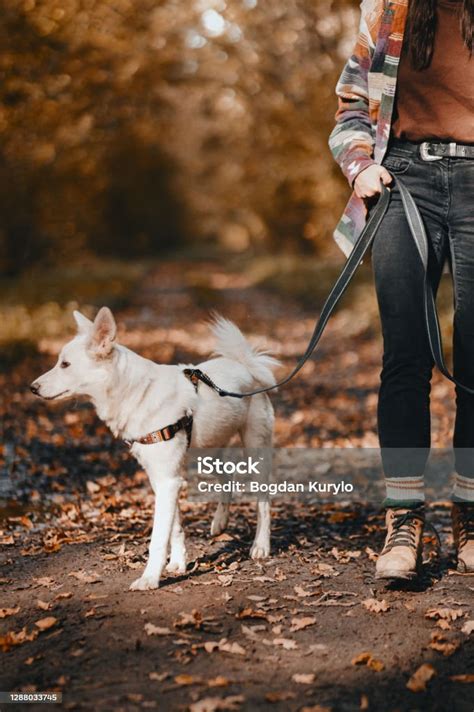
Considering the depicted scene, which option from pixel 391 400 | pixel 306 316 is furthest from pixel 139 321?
pixel 391 400

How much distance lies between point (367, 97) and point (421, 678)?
2415 mm

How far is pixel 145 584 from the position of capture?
3479 mm

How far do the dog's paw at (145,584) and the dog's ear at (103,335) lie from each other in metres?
1.00

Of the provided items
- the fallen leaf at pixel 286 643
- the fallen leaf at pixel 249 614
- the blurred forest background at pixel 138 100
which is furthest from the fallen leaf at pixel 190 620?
the blurred forest background at pixel 138 100

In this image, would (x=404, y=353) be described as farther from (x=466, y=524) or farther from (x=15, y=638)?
(x=15, y=638)

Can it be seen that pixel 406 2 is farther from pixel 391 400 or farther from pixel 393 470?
pixel 393 470

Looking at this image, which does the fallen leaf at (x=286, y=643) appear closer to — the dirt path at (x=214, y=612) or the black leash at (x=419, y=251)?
the dirt path at (x=214, y=612)

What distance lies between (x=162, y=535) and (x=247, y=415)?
92cm

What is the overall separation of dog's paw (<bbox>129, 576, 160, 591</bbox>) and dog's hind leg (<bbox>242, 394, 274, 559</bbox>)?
71 cm

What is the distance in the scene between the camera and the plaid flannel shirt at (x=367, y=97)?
134 inches

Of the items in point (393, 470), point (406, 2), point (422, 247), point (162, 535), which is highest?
point (406, 2)

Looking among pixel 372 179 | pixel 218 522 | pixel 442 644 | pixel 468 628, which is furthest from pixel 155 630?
pixel 372 179

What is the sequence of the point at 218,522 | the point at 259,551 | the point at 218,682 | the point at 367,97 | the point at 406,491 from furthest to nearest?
the point at 218,522 < the point at 259,551 < the point at 367,97 < the point at 406,491 < the point at 218,682

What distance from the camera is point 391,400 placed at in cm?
347
